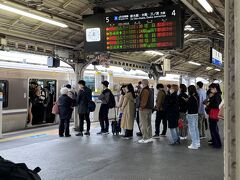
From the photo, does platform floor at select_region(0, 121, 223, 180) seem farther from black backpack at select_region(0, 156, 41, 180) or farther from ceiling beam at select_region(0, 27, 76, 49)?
black backpack at select_region(0, 156, 41, 180)

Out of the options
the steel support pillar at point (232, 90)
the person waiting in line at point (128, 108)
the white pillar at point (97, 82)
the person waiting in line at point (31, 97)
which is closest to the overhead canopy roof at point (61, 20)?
the person waiting in line at point (31, 97)

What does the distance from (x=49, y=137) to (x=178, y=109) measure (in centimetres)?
358

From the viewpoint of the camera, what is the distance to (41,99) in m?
10.1

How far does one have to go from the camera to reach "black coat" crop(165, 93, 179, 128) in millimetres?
6492

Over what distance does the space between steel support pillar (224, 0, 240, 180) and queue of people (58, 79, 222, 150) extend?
4.86 metres

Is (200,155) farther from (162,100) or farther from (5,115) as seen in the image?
(5,115)

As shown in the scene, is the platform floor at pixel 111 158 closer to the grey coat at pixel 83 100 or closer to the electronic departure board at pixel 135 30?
the grey coat at pixel 83 100

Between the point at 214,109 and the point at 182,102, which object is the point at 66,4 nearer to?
the point at 182,102

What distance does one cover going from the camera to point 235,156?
4.55 feet

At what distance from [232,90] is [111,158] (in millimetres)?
4267

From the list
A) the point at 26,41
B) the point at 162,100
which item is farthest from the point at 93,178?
the point at 26,41

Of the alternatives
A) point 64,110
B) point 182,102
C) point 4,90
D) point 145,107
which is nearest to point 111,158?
point 145,107

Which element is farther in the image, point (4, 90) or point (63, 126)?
point (4, 90)

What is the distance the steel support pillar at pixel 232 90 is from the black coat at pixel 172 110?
16.6 ft
